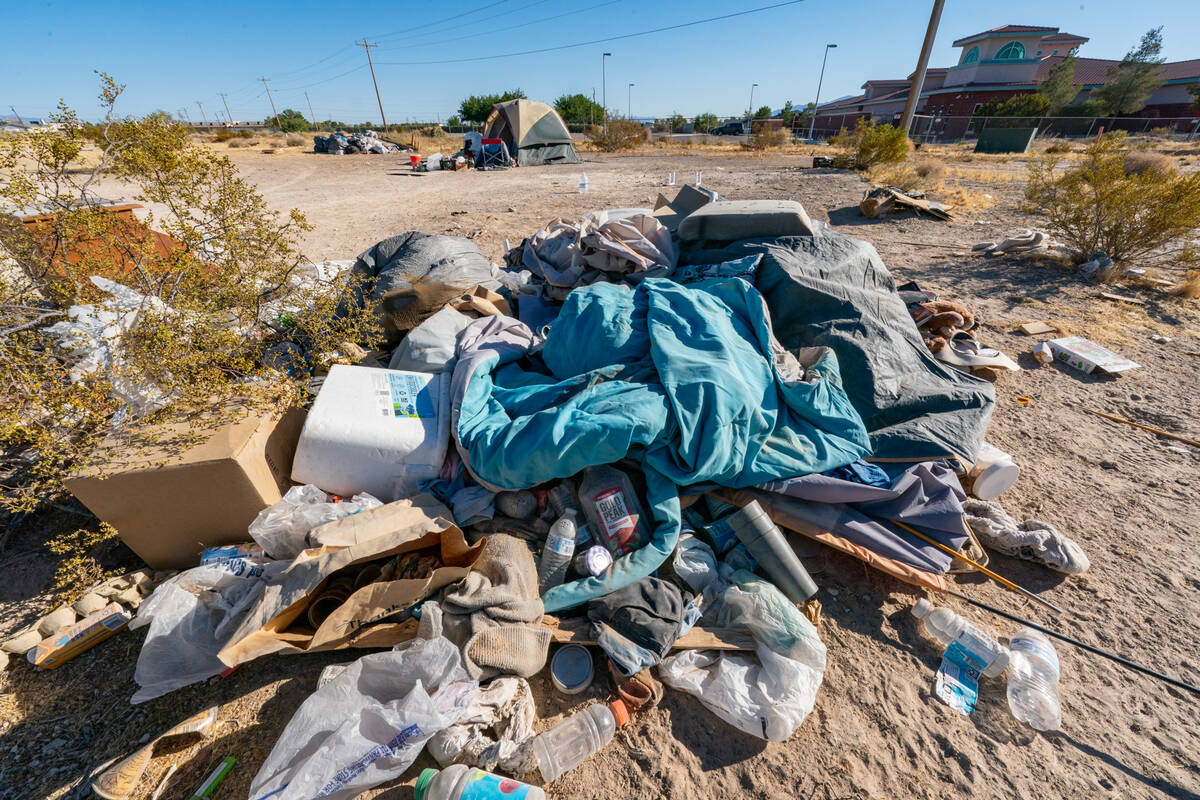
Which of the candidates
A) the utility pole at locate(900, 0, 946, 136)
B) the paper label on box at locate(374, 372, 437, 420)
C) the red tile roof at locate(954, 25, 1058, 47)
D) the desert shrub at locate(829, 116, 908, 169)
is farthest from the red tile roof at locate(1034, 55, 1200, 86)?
the paper label on box at locate(374, 372, 437, 420)

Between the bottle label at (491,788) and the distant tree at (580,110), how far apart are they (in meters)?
36.8

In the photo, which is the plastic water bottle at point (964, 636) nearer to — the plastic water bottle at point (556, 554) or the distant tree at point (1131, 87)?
the plastic water bottle at point (556, 554)

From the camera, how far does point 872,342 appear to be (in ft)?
8.70

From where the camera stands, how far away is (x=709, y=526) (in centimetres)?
206

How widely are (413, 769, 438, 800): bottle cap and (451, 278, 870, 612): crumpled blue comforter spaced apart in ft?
1.89

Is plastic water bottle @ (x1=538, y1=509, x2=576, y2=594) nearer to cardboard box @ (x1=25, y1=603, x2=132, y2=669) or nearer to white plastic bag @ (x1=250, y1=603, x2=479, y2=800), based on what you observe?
white plastic bag @ (x1=250, y1=603, x2=479, y2=800)

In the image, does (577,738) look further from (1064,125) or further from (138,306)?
(1064,125)

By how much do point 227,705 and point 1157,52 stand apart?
47.1 m

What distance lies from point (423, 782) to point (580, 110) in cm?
3814

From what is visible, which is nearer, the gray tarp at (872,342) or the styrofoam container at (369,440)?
the styrofoam container at (369,440)

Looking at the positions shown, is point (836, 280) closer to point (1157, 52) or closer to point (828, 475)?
point (828, 475)

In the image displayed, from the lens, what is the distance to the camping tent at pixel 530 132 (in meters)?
14.2

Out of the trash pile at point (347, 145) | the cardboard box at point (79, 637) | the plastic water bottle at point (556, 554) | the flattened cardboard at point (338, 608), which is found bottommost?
the cardboard box at point (79, 637)

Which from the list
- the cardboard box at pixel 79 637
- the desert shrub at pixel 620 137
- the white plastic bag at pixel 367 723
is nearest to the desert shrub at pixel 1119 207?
the white plastic bag at pixel 367 723
